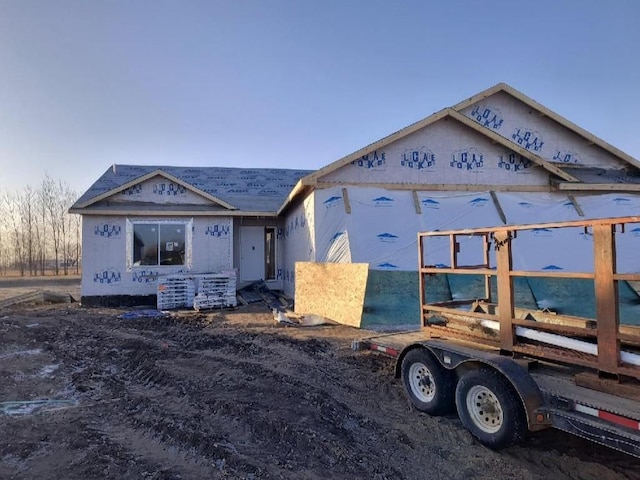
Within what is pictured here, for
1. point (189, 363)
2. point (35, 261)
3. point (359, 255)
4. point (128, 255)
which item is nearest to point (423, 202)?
point (359, 255)

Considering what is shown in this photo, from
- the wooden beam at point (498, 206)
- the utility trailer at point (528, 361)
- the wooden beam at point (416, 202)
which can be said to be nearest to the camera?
the utility trailer at point (528, 361)

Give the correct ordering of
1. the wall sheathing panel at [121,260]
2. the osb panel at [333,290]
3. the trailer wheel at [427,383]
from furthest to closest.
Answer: the wall sheathing panel at [121,260]
the osb panel at [333,290]
the trailer wheel at [427,383]

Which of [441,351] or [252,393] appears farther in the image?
[252,393]

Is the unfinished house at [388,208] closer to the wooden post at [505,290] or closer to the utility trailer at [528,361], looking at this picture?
the utility trailer at [528,361]

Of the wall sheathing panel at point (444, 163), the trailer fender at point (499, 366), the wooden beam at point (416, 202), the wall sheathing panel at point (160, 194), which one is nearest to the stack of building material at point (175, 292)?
the wall sheathing panel at point (160, 194)

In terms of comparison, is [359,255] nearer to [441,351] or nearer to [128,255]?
[441,351]

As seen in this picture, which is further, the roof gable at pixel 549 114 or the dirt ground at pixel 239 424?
the roof gable at pixel 549 114

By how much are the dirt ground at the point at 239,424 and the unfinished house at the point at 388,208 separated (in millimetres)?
4133

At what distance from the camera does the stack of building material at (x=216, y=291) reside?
46.6ft

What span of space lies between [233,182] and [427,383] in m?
17.2

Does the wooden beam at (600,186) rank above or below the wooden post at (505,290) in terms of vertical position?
above

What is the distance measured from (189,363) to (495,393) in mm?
4958

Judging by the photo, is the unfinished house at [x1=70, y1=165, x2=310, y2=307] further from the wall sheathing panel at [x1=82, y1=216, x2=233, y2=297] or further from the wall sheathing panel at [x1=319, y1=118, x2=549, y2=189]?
the wall sheathing panel at [x1=319, y1=118, x2=549, y2=189]

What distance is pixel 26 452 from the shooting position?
394 centimetres
